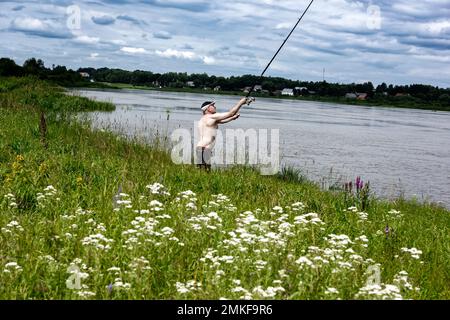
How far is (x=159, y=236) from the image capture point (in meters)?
6.39

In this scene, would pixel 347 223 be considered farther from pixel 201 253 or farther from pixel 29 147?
pixel 29 147

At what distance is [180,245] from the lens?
6141 mm

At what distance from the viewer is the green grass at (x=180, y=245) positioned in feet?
16.5

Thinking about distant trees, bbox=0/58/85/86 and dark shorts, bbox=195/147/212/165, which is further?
distant trees, bbox=0/58/85/86

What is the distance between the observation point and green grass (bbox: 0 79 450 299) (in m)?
5.04

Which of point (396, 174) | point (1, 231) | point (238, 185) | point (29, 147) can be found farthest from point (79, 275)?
point (396, 174)

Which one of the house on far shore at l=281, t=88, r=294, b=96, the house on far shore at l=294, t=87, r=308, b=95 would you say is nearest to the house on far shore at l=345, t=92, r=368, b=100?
the house on far shore at l=294, t=87, r=308, b=95

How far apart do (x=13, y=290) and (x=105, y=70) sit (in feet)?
461

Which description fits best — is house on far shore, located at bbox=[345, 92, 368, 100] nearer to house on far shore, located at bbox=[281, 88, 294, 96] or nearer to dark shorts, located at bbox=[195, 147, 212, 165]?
house on far shore, located at bbox=[281, 88, 294, 96]

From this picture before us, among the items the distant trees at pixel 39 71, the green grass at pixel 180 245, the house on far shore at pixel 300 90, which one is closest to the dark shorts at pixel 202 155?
the green grass at pixel 180 245

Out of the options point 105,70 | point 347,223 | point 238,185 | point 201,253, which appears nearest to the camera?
point 201,253

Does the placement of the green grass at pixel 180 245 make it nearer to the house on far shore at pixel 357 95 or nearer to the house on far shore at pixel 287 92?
the house on far shore at pixel 357 95

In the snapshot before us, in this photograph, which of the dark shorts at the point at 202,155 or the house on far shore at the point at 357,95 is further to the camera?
the house on far shore at the point at 357,95
